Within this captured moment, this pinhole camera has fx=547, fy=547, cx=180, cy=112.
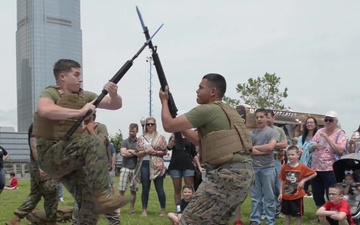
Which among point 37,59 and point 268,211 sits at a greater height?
point 37,59

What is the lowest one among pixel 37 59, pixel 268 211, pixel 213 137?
pixel 268 211

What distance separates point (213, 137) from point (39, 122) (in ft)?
5.89

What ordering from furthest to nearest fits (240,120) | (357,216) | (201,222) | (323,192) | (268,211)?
(323,192) → (268,211) → (357,216) → (240,120) → (201,222)

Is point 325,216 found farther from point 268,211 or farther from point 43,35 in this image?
point 43,35

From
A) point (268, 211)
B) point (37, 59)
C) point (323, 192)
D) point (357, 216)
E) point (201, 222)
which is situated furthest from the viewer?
point (37, 59)

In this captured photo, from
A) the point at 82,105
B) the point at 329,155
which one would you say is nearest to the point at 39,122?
the point at 82,105

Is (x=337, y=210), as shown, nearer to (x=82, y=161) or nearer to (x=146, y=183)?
(x=82, y=161)

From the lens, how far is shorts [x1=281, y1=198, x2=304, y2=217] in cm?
860

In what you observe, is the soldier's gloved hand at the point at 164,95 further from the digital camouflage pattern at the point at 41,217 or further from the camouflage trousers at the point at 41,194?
the digital camouflage pattern at the point at 41,217

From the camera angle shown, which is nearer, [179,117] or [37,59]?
[179,117]

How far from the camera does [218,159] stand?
539cm

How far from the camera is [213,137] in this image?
214 inches

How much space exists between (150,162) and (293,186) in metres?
3.33

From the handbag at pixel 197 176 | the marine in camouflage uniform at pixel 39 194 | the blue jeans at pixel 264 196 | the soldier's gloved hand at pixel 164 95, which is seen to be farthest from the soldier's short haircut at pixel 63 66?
the handbag at pixel 197 176
